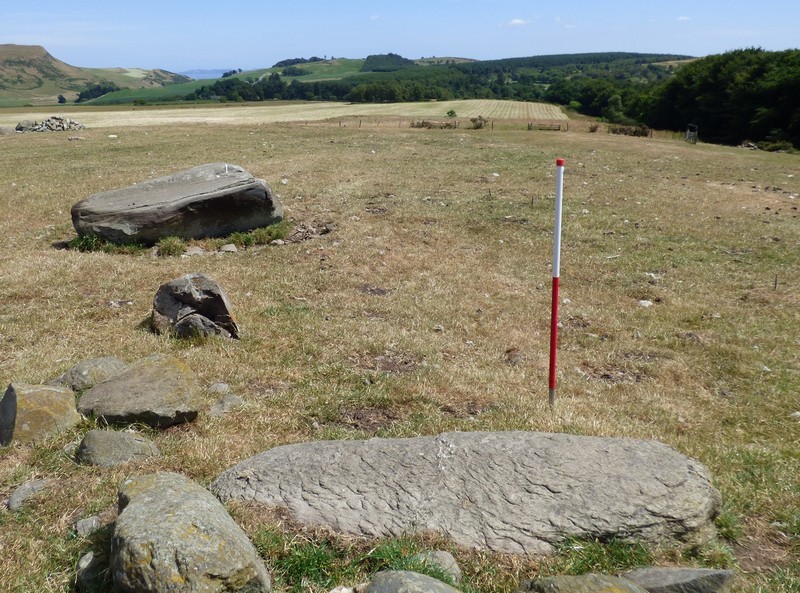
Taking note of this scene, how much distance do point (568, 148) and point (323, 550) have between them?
2943cm

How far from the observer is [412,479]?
4477mm

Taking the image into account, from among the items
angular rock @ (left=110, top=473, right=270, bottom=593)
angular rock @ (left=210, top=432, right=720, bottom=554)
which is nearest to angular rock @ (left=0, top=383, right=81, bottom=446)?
angular rock @ (left=210, top=432, right=720, bottom=554)

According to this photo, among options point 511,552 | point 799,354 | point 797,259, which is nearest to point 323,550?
point 511,552

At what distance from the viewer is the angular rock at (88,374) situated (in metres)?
6.43

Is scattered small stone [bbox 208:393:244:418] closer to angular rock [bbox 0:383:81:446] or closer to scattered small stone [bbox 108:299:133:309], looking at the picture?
angular rock [bbox 0:383:81:446]

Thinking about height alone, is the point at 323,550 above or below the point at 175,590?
below

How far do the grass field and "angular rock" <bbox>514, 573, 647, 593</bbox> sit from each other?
43 centimetres

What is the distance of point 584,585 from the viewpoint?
3.33 m

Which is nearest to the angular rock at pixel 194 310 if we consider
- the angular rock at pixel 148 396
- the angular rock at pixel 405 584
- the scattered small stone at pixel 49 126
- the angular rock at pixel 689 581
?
the angular rock at pixel 148 396

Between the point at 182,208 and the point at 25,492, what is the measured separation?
8588 mm

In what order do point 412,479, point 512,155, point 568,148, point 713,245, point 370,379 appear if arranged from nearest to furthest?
point 412,479, point 370,379, point 713,245, point 512,155, point 568,148

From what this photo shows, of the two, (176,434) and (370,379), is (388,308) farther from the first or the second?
(176,434)

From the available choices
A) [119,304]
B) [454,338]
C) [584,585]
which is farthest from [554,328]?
[119,304]

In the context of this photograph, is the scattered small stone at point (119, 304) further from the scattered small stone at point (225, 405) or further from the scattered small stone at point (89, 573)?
the scattered small stone at point (89, 573)
